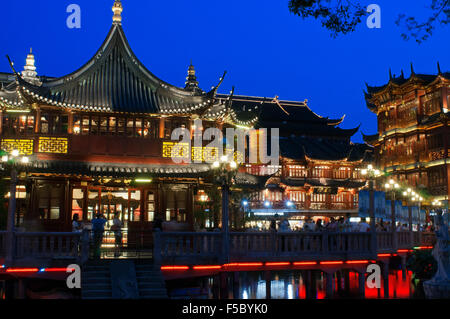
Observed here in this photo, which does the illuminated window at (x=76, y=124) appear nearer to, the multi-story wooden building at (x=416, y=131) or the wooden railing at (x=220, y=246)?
the wooden railing at (x=220, y=246)

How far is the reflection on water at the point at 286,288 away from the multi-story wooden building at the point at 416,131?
24273 millimetres

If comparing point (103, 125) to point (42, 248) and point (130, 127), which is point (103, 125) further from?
point (42, 248)

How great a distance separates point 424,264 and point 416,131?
3613 centimetres

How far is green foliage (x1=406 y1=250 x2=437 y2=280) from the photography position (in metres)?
20.7

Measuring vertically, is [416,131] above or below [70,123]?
above

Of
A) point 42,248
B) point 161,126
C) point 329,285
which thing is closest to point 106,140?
point 161,126

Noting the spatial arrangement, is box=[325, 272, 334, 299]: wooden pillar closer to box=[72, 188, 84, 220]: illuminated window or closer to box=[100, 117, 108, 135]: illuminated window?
box=[72, 188, 84, 220]: illuminated window

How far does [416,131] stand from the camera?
178 feet

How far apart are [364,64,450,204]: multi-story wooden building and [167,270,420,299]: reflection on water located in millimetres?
24273

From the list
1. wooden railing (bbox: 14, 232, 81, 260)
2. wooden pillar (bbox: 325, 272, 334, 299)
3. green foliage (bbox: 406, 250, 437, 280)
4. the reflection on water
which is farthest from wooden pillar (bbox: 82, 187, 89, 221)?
green foliage (bbox: 406, 250, 437, 280)

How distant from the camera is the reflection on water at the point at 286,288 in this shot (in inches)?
819

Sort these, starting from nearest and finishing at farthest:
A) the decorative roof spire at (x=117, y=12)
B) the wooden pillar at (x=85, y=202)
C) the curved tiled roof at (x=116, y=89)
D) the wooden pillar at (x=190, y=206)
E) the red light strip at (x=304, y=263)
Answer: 1. the red light strip at (x=304, y=263)
2. the curved tiled roof at (x=116, y=89)
3. the wooden pillar at (x=85, y=202)
4. the wooden pillar at (x=190, y=206)
5. the decorative roof spire at (x=117, y=12)

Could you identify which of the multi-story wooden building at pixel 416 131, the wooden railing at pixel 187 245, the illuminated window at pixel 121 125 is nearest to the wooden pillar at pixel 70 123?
the illuminated window at pixel 121 125
